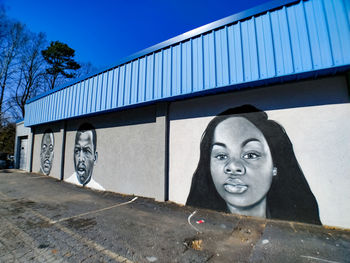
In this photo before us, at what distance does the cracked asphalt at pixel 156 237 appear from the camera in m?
2.68

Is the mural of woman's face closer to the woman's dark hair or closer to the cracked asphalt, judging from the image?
the woman's dark hair

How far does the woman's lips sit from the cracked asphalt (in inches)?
26.1

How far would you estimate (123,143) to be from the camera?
7152 mm

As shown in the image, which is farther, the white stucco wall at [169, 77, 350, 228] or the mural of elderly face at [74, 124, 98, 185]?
the mural of elderly face at [74, 124, 98, 185]

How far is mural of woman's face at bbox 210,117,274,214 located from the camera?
4.31 meters

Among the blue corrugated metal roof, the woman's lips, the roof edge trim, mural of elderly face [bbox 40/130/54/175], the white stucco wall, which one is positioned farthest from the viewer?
mural of elderly face [bbox 40/130/54/175]

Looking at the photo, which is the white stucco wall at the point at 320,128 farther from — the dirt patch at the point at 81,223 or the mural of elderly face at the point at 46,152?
the mural of elderly face at the point at 46,152

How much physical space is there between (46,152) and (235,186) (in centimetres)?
1340

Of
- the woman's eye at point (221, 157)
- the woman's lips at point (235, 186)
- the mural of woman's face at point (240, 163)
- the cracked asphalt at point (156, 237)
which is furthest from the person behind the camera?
the woman's eye at point (221, 157)

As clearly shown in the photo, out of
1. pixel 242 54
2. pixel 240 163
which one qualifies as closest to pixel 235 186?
pixel 240 163

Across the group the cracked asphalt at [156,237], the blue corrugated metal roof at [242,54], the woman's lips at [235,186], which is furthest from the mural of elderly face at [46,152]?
the woman's lips at [235,186]

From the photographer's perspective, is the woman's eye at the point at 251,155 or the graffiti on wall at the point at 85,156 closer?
the woman's eye at the point at 251,155

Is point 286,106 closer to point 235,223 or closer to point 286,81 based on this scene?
point 286,81

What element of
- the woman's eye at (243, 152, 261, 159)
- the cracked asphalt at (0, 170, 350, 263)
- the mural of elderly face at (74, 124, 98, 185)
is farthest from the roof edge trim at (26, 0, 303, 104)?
the cracked asphalt at (0, 170, 350, 263)
